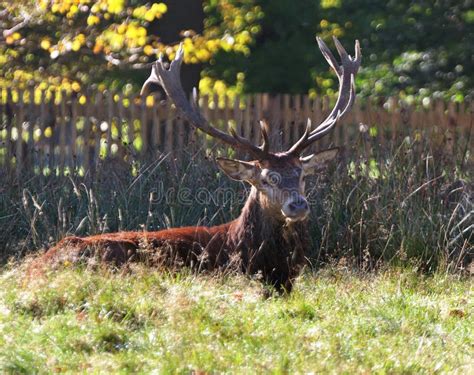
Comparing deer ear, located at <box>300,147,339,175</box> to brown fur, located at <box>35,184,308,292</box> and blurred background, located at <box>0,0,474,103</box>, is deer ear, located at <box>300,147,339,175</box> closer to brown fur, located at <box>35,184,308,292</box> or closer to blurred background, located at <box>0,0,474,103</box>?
brown fur, located at <box>35,184,308,292</box>

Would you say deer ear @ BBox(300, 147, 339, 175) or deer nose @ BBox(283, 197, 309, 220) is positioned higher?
deer ear @ BBox(300, 147, 339, 175)

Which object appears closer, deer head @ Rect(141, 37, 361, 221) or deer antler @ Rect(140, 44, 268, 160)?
deer head @ Rect(141, 37, 361, 221)

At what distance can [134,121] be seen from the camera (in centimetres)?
1285

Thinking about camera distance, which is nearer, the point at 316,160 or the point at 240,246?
the point at 240,246

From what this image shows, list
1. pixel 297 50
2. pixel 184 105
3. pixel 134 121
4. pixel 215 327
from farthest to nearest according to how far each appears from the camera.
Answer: pixel 297 50 → pixel 134 121 → pixel 184 105 → pixel 215 327

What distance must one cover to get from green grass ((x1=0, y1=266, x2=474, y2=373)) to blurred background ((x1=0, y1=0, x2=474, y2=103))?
11.2 meters

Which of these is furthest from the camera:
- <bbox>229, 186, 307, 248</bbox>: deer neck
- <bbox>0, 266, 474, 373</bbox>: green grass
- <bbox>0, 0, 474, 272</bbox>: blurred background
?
<bbox>0, 0, 474, 272</bbox>: blurred background

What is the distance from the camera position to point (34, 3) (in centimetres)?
1468

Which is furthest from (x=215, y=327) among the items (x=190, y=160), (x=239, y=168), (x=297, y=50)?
(x=297, y=50)

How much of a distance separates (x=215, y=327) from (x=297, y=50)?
15.8 metres

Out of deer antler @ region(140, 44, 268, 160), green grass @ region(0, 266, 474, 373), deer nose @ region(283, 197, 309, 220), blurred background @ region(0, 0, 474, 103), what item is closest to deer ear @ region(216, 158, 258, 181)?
deer antler @ region(140, 44, 268, 160)

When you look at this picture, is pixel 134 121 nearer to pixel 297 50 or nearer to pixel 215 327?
pixel 215 327

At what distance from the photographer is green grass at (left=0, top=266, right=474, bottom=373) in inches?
224

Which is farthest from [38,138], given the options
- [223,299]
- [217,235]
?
[223,299]
